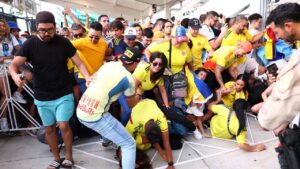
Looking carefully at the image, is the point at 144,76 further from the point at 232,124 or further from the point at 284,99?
the point at 284,99

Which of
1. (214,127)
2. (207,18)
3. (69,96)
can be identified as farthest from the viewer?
(207,18)

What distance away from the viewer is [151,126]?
306 centimetres

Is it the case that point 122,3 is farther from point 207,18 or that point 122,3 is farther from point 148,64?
point 148,64

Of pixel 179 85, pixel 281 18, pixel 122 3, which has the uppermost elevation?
pixel 122 3

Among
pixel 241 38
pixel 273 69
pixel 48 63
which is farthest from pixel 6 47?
pixel 273 69

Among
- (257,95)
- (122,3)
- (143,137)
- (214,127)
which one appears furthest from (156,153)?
(122,3)

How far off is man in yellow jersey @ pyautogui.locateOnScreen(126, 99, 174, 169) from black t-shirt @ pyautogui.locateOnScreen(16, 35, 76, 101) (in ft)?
2.78

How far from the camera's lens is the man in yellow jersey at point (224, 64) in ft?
14.0

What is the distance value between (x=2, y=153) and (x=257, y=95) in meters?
4.07

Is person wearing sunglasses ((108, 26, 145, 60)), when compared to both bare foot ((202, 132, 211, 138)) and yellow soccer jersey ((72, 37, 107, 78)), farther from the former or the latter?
bare foot ((202, 132, 211, 138))

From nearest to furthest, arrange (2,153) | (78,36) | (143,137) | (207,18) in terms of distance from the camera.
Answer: (143,137), (2,153), (78,36), (207,18)

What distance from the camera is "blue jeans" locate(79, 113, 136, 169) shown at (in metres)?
2.52

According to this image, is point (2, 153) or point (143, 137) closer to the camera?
point (143, 137)

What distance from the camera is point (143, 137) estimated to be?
3.37 meters
